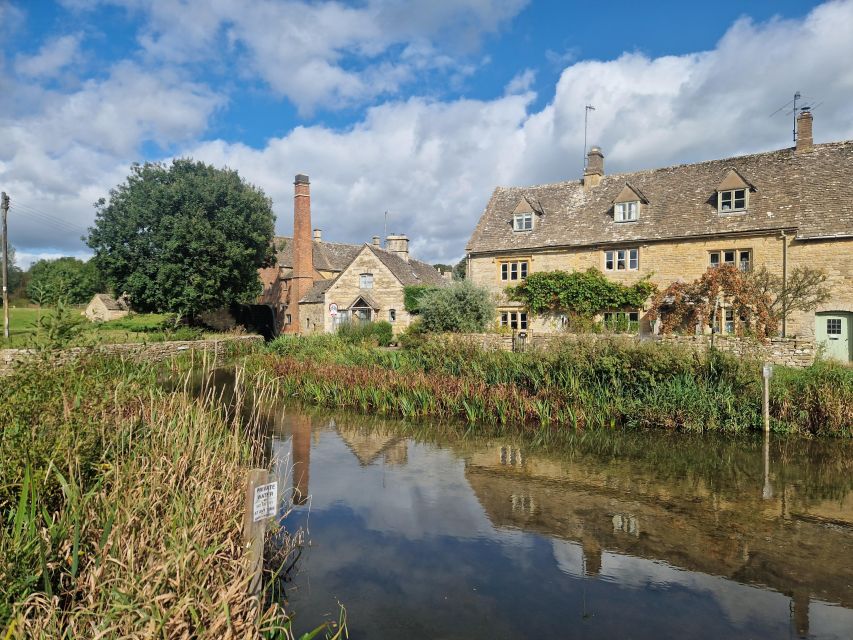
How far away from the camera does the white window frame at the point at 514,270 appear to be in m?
29.6

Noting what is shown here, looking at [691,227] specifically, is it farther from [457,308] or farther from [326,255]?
[326,255]

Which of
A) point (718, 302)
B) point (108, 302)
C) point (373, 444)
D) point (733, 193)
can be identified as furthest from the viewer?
point (108, 302)

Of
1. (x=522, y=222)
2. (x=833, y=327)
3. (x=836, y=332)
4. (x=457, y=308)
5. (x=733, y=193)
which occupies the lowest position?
(x=836, y=332)

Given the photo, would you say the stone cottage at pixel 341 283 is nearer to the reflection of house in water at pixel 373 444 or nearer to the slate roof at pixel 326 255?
the slate roof at pixel 326 255

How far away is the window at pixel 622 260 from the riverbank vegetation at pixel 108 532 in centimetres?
2392

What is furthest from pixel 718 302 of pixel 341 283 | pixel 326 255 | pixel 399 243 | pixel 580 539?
pixel 326 255

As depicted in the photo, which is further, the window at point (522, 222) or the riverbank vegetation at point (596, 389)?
the window at point (522, 222)

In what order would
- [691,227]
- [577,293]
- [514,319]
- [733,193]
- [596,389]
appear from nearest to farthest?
[596,389], [733,193], [691,227], [577,293], [514,319]

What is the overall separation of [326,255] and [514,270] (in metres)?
24.6

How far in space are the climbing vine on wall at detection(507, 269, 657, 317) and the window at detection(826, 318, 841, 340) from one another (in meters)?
6.78

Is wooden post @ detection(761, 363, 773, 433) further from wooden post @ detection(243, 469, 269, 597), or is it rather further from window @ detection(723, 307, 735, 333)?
window @ detection(723, 307, 735, 333)

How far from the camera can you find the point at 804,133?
84.7 feet

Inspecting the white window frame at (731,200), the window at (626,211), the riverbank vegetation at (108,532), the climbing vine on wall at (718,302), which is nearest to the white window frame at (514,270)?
the window at (626,211)

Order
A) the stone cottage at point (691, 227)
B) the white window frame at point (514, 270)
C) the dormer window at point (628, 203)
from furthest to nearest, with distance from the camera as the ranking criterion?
1. the white window frame at point (514, 270)
2. the dormer window at point (628, 203)
3. the stone cottage at point (691, 227)
